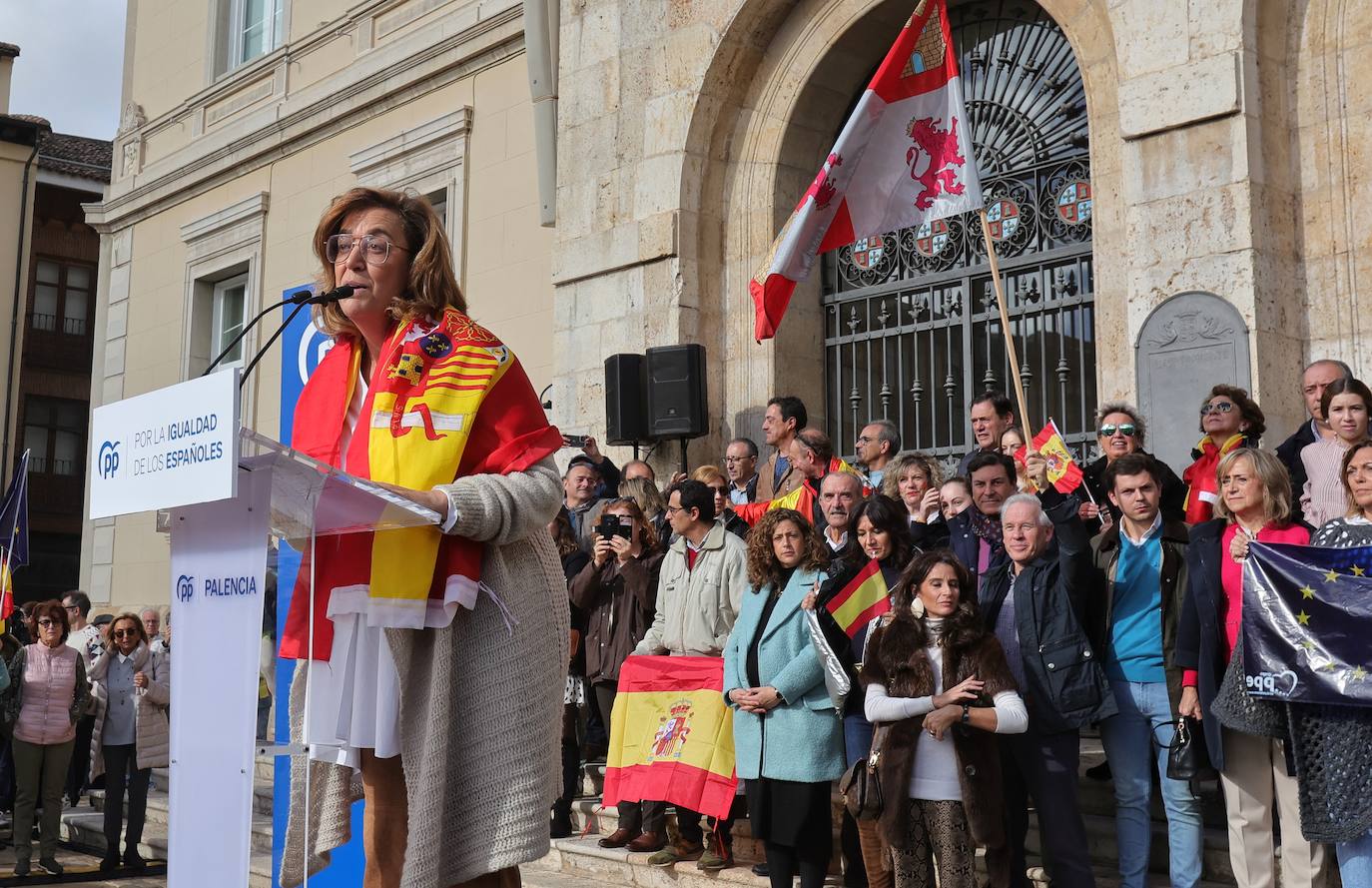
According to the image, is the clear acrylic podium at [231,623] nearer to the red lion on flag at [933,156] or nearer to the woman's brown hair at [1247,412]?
the woman's brown hair at [1247,412]

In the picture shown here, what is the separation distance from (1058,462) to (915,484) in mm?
921

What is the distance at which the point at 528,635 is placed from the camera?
9.17 ft

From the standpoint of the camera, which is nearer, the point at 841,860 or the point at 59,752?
the point at 841,860

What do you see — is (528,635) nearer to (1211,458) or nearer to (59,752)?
(1211,458)

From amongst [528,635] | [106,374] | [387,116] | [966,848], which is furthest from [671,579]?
[106,374]

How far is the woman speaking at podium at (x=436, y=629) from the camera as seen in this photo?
2.70 metres

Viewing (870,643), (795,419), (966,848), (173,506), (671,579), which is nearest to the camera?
(173,506)

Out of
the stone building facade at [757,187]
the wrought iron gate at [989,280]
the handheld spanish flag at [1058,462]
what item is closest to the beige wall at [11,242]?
the stone building facade at [757,187]

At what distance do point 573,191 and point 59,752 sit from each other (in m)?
6.12

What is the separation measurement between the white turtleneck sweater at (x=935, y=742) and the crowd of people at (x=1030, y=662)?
0.03 ft

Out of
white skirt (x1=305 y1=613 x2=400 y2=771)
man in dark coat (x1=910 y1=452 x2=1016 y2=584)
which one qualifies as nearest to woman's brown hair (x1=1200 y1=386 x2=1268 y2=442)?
man in dark coat (x1=910 y1=452 x2=1016 y2=584)

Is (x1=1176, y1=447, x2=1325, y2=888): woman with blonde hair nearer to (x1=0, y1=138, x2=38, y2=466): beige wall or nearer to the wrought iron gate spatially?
the wrought iron gate

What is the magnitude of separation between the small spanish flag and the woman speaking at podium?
3552mm

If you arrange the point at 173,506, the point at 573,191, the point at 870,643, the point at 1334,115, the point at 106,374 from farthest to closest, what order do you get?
the point at 106,374
the point at 573,191
the point at 1334,115
the point at 870,643
the point at 173,506
